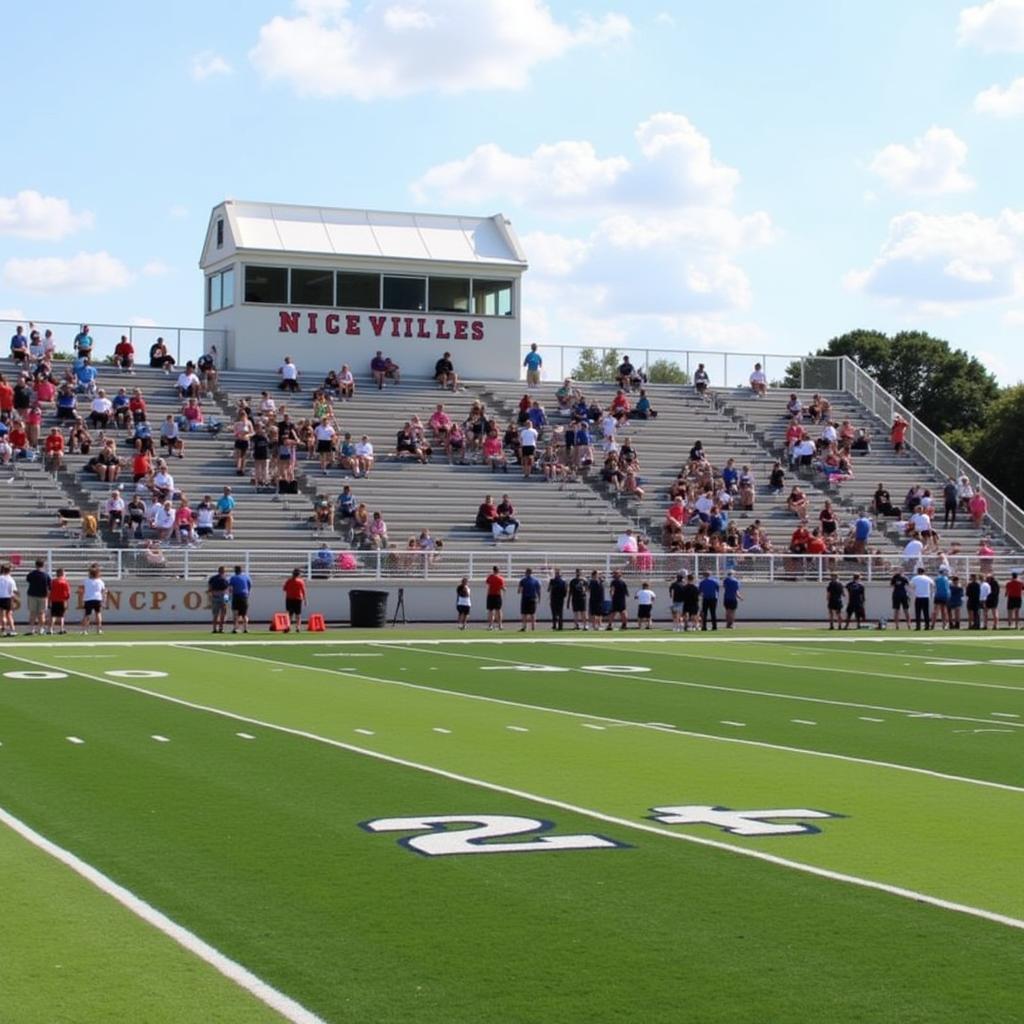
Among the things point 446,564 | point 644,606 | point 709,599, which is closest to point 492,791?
point 644,606

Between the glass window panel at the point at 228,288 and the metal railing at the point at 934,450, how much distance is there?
58.1ft

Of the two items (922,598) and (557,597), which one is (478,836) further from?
(922,598)

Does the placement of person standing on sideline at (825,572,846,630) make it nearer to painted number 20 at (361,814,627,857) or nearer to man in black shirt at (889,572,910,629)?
man in black shirt at (889,572,910,629)

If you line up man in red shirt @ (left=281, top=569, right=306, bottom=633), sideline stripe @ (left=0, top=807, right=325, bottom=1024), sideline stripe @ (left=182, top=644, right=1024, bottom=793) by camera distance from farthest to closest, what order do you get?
man in red shirt @ (left=281, top=569, right=306, bottom=633), sideline stripe @ (left=182, top=644, right=1024, bottom=793), sideline stripe @ (left=0, top=807, right=325, bottom=1024)

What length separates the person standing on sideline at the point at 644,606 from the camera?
115ft

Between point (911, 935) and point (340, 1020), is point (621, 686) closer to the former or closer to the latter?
point (911, 935)

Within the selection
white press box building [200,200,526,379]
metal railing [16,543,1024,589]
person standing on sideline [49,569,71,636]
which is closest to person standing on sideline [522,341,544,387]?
white press box building [200,200,526,379]

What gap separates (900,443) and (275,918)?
138ft

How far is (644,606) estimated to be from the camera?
1382 inches

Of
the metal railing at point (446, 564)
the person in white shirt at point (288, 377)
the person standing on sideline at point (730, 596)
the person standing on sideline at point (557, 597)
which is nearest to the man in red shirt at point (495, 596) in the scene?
the person standing on sideline at point (557, 597)

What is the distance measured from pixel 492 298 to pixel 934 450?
12.5m

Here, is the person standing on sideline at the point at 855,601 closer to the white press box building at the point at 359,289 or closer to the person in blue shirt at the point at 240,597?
the person in blue shirt at the point at 240,597

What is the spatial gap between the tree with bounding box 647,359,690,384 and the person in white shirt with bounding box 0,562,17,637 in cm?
2446

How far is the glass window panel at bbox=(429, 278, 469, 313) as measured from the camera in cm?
4825
